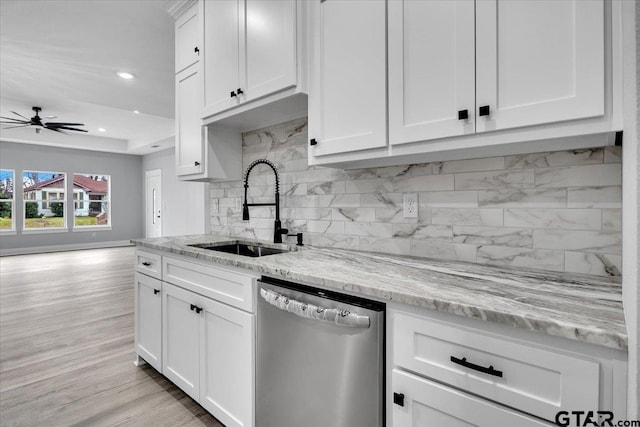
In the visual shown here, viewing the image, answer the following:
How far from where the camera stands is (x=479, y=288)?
1027 millimetres

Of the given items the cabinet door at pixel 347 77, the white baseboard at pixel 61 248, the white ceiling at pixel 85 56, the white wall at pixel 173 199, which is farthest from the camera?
the white baseboard at pixel 61 248

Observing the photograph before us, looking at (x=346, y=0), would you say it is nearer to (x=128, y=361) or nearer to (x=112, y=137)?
(x=128, y=361)

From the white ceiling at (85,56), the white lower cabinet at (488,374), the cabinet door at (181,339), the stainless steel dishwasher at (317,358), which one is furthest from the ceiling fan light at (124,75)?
the white lower cabinet at (488,374)

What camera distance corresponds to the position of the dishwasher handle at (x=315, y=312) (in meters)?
1.07

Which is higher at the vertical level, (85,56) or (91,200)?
(85,56)

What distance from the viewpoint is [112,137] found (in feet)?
27.8

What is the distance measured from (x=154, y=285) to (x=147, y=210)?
327 inches

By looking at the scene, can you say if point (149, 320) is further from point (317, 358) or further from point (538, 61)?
point (538, 61)

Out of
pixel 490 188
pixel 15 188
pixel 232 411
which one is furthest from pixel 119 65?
pixel 15 188

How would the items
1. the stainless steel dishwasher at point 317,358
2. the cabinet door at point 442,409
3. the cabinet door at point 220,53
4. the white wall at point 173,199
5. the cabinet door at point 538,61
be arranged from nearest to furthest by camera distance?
the cabinet door at point 442,409 < the cabinet door at point 538,61 < the stainless steel dishwasher at point 317,358 < the cabinet door at point 220,53 < the white wall at point 173,199

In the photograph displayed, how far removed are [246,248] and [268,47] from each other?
1.34 meters

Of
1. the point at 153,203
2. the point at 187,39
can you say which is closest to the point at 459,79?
the point at 187,39

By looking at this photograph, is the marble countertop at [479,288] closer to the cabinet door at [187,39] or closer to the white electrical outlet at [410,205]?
the white electrical outlet at [410,205]

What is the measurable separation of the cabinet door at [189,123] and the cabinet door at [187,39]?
2.7 inches
